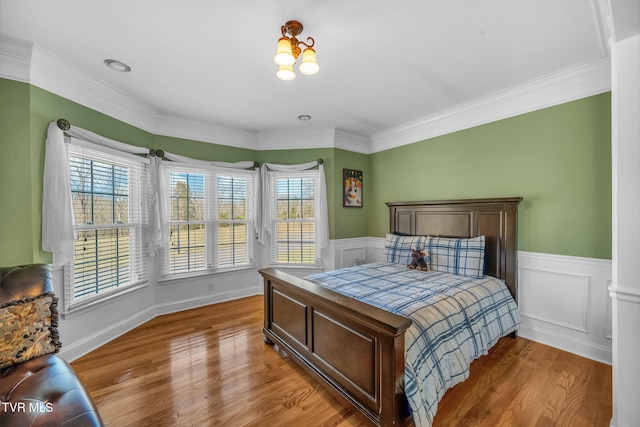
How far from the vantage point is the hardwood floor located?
68.1 inches

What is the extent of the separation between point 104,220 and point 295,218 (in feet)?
7.70

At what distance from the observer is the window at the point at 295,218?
4.19 meters

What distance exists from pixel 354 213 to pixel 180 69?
2.96m

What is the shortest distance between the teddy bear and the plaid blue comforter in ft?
0.28

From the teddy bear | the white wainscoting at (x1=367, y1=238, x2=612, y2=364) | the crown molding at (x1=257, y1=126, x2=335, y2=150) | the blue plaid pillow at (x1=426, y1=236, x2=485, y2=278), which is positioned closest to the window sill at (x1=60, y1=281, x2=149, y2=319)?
the crown molding at (x1=257, y1=126, x2=335, y2=150)

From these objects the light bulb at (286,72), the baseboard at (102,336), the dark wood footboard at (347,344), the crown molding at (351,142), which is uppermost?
the crown molding at (351,142)

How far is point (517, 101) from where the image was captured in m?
2.79

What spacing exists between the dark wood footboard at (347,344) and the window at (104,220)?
5.88ft

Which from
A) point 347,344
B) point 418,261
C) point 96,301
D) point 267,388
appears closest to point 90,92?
point 96,301

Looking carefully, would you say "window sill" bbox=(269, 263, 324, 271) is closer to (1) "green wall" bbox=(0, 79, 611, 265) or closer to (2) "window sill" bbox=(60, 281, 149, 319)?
(1) "green wall" bbox=(0, 79, 611, 265)

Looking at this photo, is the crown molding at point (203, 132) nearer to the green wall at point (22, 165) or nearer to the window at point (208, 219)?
the window at point (208, 219)

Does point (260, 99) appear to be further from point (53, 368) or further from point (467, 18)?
point (53, 368)

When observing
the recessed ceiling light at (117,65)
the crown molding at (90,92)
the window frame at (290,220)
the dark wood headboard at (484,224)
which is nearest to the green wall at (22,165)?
the crown molding at (90,92)

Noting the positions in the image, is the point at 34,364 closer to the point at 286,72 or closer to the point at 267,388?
the point at 267,388
